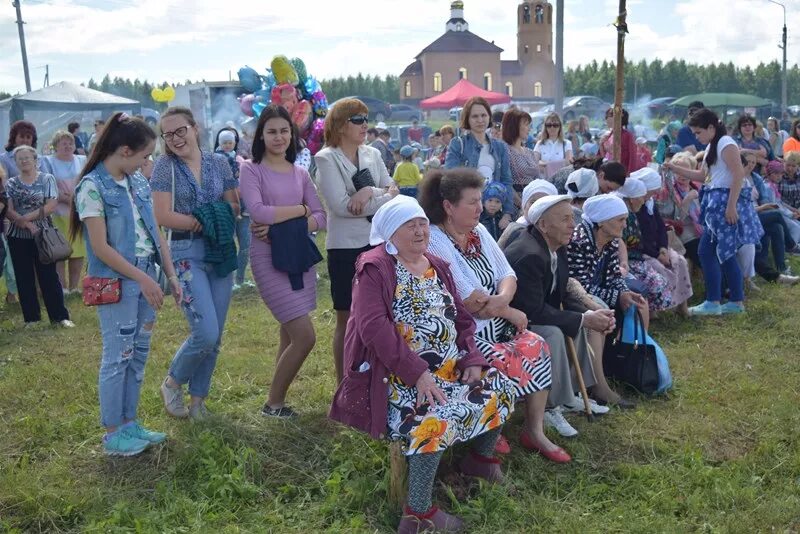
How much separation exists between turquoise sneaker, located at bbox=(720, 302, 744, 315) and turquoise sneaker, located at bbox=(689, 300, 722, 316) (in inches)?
1.4

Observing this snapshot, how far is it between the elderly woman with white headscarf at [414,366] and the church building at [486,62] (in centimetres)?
8285

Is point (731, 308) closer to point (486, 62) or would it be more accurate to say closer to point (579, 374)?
point (579, 374)

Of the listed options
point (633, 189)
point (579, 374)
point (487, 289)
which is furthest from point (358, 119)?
point (633, 189)

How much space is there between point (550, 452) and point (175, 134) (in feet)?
→ 8.73

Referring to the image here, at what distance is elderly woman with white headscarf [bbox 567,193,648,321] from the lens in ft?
16.9

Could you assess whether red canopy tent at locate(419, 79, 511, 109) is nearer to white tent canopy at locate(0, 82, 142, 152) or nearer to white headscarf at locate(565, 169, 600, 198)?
white tent canopy at locate(0, 82, 142, 152)

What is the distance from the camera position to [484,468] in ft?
12.7

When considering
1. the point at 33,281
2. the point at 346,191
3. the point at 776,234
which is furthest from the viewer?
the point at 776,234

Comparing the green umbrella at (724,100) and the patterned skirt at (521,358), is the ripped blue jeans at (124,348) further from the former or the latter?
the green umbrella at (724,100)

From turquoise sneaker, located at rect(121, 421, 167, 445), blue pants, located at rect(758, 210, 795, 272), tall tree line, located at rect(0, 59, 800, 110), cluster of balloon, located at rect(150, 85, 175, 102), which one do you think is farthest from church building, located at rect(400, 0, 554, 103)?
turquoise sneaker, located at rect(121, 421, 167, 445)

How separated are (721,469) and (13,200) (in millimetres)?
6299

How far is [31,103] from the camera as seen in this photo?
19594mm

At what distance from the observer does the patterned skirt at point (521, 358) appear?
3934mm

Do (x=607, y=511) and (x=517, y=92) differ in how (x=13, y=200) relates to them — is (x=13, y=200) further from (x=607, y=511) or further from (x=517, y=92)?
(x=517, y=92)
